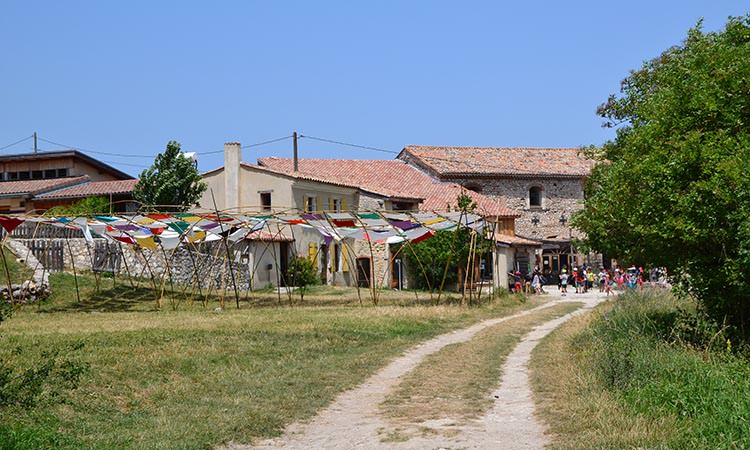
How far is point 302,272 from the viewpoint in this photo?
4297 cm

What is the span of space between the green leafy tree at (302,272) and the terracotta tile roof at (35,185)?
Result: 16.2 m

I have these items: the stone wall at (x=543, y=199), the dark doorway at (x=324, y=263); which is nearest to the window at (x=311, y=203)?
the dark doorway at (x=324, y=263)

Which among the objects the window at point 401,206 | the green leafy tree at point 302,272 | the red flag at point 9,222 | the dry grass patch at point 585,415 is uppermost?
the window at point 401,206

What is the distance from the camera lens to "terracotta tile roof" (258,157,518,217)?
176 feet

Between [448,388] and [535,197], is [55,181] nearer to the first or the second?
[535,197]

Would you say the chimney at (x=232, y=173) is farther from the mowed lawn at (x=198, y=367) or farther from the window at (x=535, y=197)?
the window at (x=535, y=197)

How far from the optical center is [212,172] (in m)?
48.4

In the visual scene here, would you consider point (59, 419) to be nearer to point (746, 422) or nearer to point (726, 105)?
point (746, 422)

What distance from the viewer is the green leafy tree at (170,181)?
44781 mm

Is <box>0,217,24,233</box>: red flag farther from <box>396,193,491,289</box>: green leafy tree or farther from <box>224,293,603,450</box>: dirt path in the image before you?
<box>224,293,603,450</box>: dirt path

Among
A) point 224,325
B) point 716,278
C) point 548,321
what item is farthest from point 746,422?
point 548,321

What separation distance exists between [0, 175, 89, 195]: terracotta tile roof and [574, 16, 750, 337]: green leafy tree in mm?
39514

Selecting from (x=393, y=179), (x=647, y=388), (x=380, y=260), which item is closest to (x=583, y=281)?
(x=380, y=260)

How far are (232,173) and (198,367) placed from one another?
33.6m
